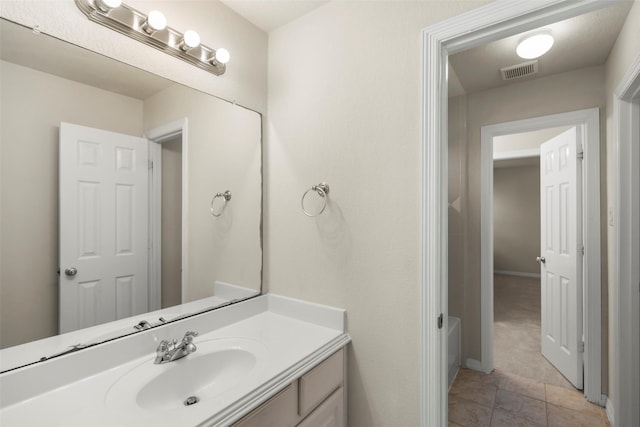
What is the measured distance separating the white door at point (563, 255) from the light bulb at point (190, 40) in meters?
2.65

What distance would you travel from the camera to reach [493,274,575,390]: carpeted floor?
8.05ft

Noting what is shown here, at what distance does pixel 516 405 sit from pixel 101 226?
107 inches

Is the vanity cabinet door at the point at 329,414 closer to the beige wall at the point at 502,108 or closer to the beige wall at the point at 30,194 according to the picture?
the beige wall at the point at 30,194

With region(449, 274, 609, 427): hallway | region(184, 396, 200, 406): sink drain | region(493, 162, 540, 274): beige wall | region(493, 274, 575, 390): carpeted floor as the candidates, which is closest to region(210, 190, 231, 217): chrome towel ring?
region(184, 396, 200, 406): sink drain

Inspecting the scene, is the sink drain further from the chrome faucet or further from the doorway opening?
the doorway opening

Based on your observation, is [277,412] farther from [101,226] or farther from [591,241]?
[591,241]

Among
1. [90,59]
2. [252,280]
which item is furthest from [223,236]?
[90,59]

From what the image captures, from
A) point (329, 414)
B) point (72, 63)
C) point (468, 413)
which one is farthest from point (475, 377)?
point (72, 63)

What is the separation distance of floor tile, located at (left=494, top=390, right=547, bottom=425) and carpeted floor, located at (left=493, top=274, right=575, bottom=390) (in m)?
0.35

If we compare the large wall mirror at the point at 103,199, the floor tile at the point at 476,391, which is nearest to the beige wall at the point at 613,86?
the floor tile at the point at 476,391

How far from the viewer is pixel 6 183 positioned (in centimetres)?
86

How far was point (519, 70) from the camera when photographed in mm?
2236

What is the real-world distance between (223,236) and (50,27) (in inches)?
38.3

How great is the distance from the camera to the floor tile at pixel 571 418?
6.07 feet
